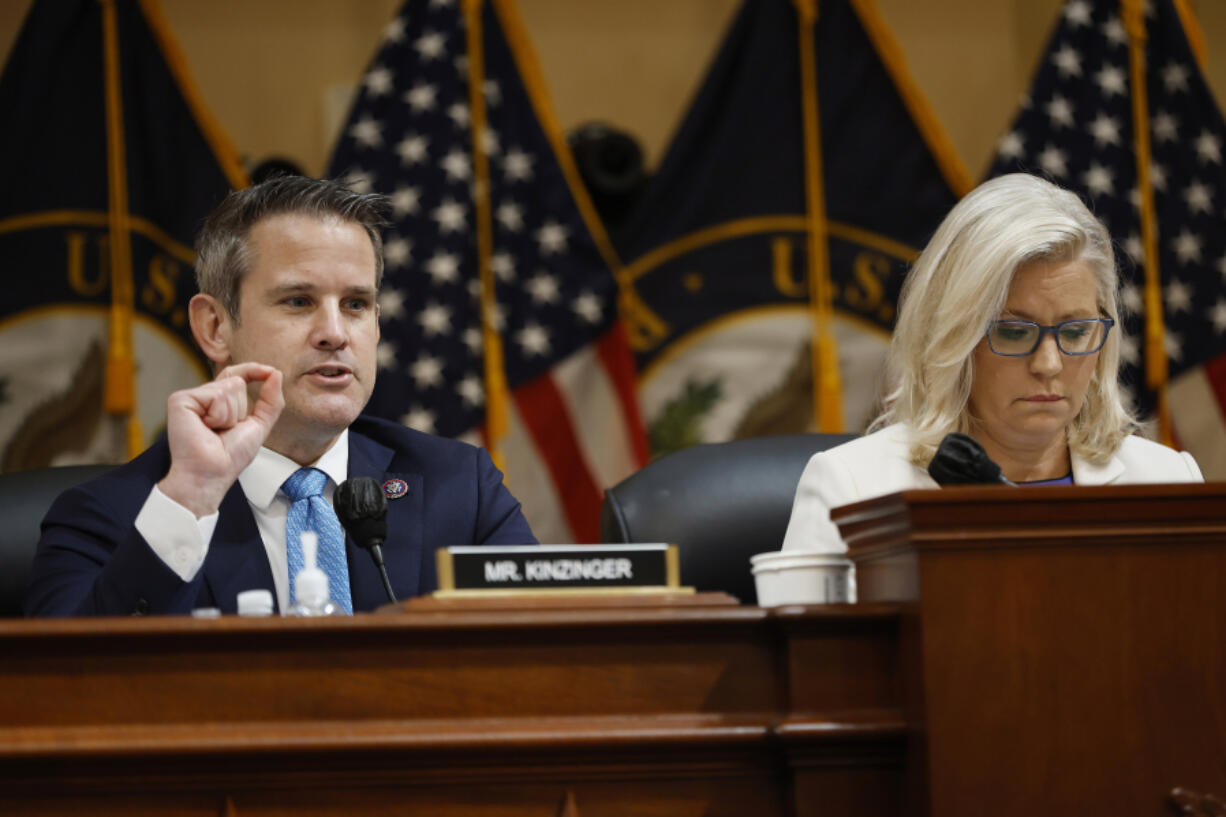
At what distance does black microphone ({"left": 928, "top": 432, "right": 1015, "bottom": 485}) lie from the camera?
157 cm

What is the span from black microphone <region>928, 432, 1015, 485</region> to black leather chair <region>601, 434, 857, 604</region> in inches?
35.0

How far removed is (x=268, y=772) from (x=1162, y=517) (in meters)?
0.87

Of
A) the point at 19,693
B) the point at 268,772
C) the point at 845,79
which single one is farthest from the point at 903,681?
the point at 845,79

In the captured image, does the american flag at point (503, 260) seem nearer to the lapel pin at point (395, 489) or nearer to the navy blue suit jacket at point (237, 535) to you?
the navy blue suit jacket at point (237, 535)

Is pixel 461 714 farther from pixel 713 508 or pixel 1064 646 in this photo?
pixel 713 508

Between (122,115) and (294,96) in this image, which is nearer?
(122,115)

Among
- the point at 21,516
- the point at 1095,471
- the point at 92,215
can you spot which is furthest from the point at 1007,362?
the point at 92,215

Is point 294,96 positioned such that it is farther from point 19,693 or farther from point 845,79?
point 19,693

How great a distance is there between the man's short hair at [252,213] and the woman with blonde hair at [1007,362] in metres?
0.86

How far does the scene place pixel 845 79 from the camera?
4477mm

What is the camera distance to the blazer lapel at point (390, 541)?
6.89 ft

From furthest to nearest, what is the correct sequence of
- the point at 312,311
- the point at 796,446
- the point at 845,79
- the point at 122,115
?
the point at 845,79 → the point at 122,115 → the point at 796,446 → the point at 312,311

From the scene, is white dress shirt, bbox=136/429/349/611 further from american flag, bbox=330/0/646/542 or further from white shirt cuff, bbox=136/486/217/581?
american flag, bbox=330/0/646/542

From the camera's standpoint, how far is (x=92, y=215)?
4.20m
